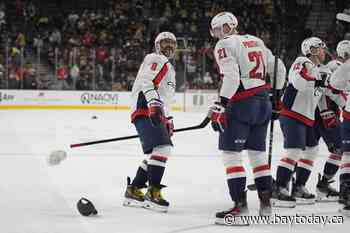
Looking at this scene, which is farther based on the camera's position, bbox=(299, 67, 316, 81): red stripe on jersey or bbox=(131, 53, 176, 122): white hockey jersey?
bbox=(299, 67, 316, 81): red stripe on jersey

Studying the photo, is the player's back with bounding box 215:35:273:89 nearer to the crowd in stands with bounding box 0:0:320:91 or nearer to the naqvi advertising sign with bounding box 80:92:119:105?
the crowd in stands with bounding box 0:0:320:91

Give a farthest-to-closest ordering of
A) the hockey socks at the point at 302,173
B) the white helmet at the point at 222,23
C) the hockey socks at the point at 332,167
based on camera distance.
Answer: the hockey socks at the point at 332,167
the hockey socks at the point at 302,173
the white helmet at the point at 222,23

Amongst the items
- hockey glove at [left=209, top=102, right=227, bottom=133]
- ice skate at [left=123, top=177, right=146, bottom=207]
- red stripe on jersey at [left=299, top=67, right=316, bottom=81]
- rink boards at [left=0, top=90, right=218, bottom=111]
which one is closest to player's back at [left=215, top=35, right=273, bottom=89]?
hockey glove at [left=209, top=102, right=227, bottom=133]

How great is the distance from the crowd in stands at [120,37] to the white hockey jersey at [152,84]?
36.6ft

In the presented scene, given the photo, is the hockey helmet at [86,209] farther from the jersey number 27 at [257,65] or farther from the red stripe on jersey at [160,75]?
the jersey number 27 at [257,65]

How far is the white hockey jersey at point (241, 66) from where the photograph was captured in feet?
14.8

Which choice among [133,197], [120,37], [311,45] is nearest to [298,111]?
[311,45]

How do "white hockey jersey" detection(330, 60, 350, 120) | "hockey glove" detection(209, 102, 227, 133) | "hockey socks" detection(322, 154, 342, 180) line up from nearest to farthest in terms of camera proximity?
"hockey glove" detection(209, 102, 227, 133) < "white hockey jersey" detection(330, 60, 350, 120) < "hockey socks" detection(322, 154, 342, 180)

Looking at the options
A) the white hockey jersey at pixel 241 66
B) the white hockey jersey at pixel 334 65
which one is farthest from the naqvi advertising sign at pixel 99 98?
the white hockey jersey at pixel 241 66

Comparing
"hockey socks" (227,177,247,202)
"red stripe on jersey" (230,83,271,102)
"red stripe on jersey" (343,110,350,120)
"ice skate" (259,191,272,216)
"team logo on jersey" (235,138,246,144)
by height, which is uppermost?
"red stripe on jersey" (230,83,271,102)

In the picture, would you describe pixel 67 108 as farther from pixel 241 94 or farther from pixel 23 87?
pixel 241 94

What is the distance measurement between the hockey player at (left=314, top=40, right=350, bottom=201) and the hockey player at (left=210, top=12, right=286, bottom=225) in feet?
3.26

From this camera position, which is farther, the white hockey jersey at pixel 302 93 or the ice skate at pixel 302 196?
the ice skate at pixel 302 196

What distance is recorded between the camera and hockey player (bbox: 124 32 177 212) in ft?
16.4
